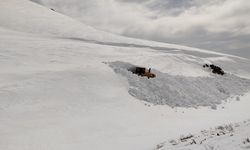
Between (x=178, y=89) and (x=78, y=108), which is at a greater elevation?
(x=178, y=89)

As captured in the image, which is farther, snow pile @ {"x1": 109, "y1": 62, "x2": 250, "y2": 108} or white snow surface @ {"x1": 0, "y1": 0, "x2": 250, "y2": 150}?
snow pile @ {"x1": 109, "y1": 62, "x2": 250, "y2": 108}

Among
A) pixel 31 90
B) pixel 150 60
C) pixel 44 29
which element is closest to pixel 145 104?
pixel 31 90

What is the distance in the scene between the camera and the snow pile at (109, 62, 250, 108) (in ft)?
97.6

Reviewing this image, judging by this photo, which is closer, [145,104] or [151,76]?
[145,104]

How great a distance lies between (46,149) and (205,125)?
39.3ft

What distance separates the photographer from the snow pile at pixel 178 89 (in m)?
29.7

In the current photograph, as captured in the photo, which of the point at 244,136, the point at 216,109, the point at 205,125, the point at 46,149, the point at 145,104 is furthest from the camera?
the point at 216,109

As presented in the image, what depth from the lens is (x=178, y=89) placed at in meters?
33.2

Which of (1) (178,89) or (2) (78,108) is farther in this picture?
(1) (178,89)

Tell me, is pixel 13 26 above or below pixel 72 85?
above

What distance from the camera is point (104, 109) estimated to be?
25000 mm

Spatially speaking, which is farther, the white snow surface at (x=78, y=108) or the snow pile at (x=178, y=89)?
the snow pile at (x=178, y=89)

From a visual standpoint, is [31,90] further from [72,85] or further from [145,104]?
[145,104]

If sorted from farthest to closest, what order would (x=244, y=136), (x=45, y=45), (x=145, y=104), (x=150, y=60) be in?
1. (x=150, y=60)
2. (x=45, y=45)
3. (x=145, y=104)
4. (x=244, y=136)
